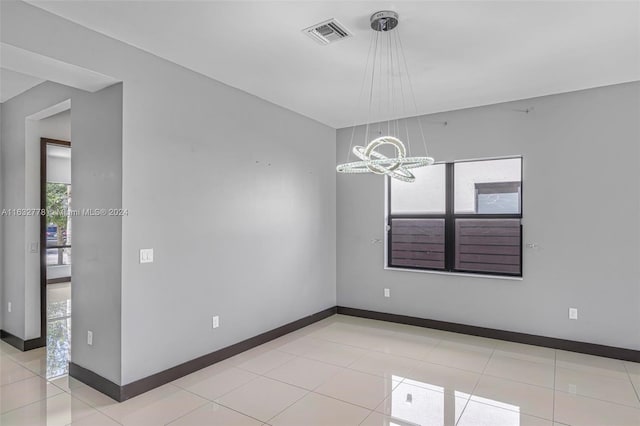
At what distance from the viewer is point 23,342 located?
3881 mm

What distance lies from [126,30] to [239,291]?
260 cm

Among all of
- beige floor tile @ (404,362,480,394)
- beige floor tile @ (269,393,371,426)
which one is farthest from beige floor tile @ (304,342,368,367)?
beige floor tile @ (269,393,371,426)

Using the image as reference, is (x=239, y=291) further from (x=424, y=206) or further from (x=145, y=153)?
(x=424, y=206)

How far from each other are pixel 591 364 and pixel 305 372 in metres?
Result: 2.83

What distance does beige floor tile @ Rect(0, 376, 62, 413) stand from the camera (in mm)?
2804

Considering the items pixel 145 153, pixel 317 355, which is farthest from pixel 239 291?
pixel 145 153

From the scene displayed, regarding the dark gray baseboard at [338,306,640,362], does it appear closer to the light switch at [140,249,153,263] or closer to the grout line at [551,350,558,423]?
the grout line at [551,350,558,423]

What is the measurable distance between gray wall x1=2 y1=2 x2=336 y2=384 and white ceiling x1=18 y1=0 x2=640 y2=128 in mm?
218

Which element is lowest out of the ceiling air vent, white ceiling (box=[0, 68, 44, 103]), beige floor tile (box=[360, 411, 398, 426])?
beige floor tile (box=[360, 411, 398, 426])

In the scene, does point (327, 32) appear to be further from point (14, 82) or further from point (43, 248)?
point (43, 248)

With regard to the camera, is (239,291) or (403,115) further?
(403,115)

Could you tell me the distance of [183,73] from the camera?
3359 mm

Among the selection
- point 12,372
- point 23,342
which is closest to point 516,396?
point 12,372

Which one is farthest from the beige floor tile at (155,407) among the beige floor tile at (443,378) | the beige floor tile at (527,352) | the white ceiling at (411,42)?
the beige floor tile at (527,352)
